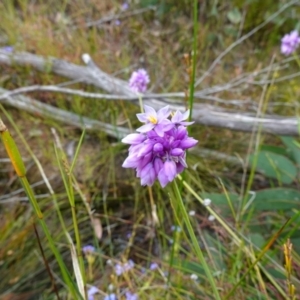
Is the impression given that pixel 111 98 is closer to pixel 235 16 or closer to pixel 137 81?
pixel 137 81

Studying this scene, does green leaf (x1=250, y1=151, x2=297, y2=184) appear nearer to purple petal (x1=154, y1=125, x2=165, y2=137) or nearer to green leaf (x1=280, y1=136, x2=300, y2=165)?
green leaf (x1=280, y1=136, x2=300, y2=165)

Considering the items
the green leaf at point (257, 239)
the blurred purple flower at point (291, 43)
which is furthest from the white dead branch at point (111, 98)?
the green leaf at point (257, 239)

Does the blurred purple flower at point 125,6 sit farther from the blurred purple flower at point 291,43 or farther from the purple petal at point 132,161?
the purple petal at point 132,161

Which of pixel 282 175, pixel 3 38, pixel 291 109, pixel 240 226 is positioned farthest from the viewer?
pixel 3 38

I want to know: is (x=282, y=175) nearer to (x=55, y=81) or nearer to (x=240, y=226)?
(x=240, y=226)

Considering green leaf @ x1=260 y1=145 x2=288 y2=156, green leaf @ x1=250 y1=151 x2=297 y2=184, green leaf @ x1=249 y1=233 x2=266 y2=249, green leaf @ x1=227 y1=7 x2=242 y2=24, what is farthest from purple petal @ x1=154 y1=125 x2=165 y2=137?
green leaf @ x1=227 y1=7 x2=242 y2=24

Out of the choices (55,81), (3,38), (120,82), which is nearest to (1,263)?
(120,82)
